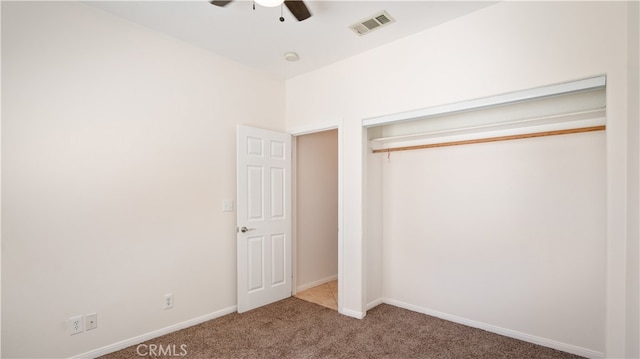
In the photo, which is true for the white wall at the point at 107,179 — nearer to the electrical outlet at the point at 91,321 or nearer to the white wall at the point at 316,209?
the electrical outlet at the point at 91,321

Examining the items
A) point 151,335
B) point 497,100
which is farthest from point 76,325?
point 497,100

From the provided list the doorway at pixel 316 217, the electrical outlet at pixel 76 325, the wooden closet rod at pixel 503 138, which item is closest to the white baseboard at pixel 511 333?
the doorway at pixel 316 217

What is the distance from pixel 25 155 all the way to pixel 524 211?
156 inches

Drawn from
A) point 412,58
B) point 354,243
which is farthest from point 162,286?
point 412,58

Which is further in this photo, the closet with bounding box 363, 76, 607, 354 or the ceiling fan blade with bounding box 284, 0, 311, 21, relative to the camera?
the closet with bounding box 363, 76, 607, 354

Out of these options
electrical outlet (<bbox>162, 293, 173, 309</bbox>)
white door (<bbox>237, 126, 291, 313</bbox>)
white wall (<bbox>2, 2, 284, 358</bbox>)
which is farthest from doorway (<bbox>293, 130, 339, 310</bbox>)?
electrical outlet (<bbox>162, 293, 173, 309</bbox>)

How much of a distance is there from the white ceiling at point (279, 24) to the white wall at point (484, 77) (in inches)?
7.2

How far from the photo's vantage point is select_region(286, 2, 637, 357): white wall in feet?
6.39

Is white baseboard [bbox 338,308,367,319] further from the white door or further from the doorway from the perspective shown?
the white door

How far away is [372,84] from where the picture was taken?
126 inches

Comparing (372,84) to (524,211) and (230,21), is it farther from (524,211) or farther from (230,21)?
(524,211)

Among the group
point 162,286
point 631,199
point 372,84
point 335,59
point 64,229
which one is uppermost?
point 335,59

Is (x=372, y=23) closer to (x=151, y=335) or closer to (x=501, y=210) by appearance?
(x=501, y=210)

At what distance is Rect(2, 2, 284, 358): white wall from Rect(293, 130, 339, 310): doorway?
1.01 meters
